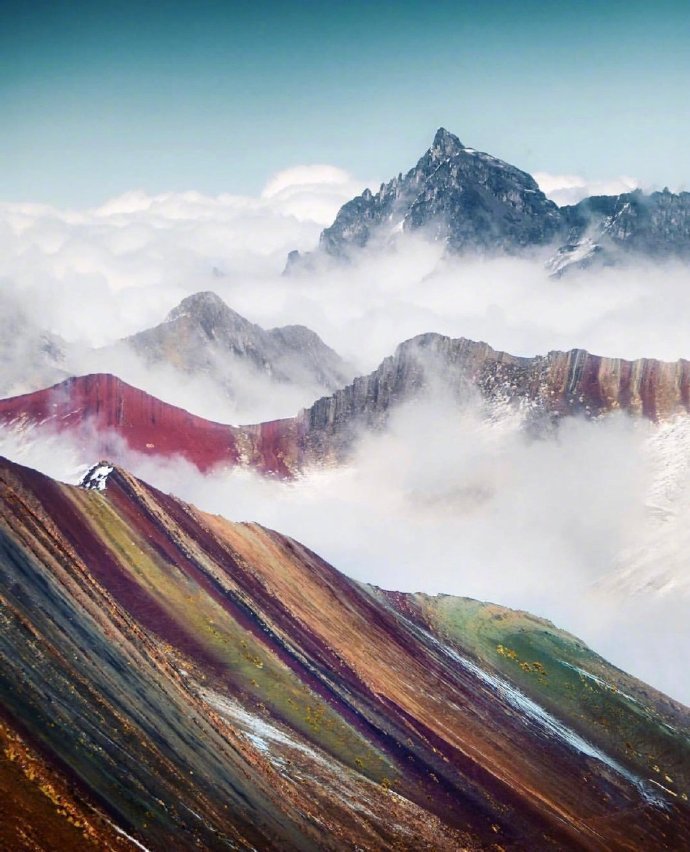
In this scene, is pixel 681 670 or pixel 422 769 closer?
pixel 422 769

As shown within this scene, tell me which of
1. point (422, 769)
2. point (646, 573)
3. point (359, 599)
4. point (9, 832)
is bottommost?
point (9, 832)

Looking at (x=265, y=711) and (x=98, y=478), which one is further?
(x=98, y=478)

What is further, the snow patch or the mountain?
the snow patch

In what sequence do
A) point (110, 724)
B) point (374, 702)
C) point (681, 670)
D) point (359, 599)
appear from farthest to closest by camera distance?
point (681, 670)
point (359, 599)
point (374, 702)
point (110, 724)

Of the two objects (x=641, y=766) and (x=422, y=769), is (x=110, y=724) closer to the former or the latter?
(x=422, y=769)

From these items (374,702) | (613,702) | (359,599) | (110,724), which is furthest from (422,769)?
(613,702)

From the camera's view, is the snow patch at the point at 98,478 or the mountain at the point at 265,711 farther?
the snow patch at the point at 98,478

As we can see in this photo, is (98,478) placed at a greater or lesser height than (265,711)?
greater

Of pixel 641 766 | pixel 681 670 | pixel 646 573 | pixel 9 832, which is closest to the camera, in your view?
pixel 9 832
